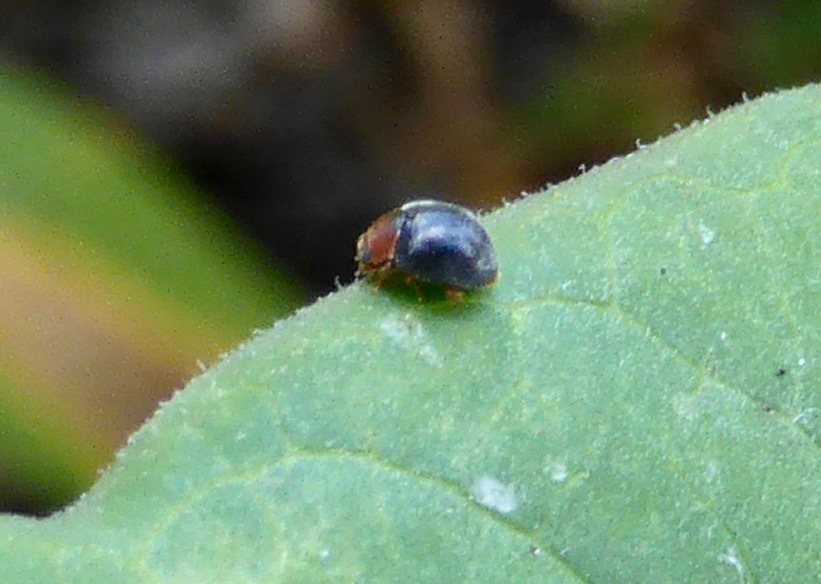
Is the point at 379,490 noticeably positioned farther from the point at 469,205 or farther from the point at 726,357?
the point at 469,205

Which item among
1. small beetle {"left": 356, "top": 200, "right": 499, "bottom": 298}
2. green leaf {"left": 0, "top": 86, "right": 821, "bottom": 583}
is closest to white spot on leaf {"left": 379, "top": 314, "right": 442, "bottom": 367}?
green leaf {"left": 0, "top": 86, "right": 821, "bottom": 583}

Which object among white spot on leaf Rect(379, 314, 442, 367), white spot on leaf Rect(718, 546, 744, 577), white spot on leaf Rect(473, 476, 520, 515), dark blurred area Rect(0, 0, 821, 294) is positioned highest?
dark blurred area Rect(0, 0, 821, 294)

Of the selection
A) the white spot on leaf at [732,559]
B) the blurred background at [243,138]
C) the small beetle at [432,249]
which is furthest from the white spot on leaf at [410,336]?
the blurred background at [243,138]

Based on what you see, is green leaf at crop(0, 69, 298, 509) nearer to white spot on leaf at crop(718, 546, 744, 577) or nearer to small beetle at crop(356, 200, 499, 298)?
small beetle at crop(356, 200, 499, 298)

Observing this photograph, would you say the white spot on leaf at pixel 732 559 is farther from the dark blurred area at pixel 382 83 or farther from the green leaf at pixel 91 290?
the dark blurred area at pixel 382 83

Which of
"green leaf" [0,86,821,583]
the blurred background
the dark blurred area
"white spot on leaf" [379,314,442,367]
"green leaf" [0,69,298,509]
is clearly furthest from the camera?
the dark blurred area

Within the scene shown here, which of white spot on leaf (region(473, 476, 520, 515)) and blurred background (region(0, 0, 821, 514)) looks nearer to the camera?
white spot on leaf (region(473, 476, 520, 515))

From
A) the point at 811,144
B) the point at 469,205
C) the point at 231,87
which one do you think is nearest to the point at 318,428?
the point at 811,144
